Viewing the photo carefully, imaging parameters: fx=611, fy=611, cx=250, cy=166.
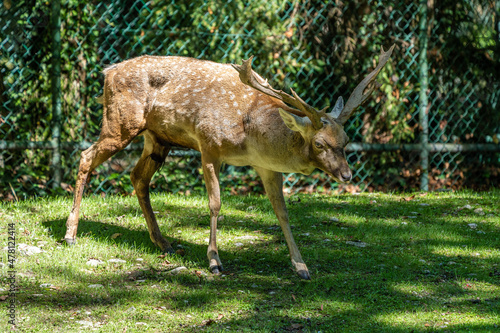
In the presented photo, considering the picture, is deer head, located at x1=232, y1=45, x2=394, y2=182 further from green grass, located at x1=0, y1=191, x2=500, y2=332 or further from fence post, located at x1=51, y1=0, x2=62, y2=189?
fence post, located at x1=51, y1=0, x2=62, y2=189

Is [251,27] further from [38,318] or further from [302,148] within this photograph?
[38,318]

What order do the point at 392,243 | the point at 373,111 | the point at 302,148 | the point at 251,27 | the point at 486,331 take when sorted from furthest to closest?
the point at 373,111 → the point at 251,27 → the point at 392,243 → the point at 302,148 → the point at 486,331

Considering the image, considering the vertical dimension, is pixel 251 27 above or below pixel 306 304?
above

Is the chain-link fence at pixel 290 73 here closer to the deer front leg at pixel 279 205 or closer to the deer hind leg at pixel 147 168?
the deer hind leg at pixel 147 168

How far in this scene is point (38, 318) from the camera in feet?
12.2

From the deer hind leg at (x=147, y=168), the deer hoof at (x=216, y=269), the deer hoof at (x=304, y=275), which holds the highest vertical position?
the deer hind leg at (x=147, y=168)

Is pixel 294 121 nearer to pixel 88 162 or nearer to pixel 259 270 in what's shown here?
pixel 259 270

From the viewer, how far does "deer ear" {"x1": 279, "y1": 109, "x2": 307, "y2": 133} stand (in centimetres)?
439

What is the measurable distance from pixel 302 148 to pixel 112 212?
250cm

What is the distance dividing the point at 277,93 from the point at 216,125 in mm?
569

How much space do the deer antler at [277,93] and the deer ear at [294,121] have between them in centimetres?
7

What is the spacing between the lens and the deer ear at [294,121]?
173 inches

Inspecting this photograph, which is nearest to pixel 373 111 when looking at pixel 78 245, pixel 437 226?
pixel 437 226

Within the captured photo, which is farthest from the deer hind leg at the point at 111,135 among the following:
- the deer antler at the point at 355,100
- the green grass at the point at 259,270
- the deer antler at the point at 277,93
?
the deer antler at the point at 355,100
